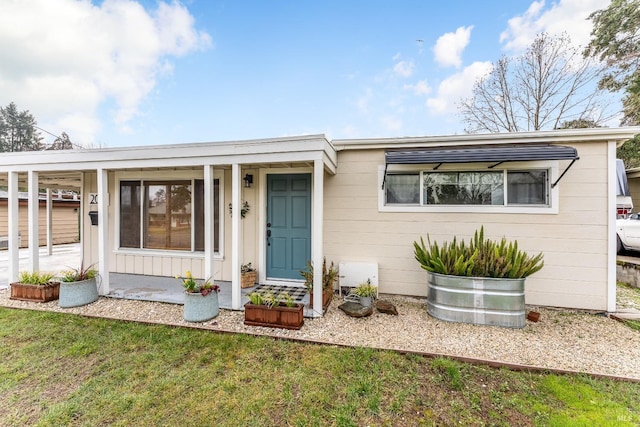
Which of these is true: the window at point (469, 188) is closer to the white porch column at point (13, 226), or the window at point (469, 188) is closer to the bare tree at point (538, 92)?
the white porch column at point (13, 226)

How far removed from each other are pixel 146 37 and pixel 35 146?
27.0 metres

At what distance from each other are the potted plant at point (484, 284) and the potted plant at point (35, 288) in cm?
582

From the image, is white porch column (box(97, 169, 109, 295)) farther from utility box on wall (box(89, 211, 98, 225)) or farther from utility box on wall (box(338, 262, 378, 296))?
utility box on wall (box(338, 262, 378, 296))

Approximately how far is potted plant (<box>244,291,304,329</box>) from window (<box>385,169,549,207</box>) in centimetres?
232

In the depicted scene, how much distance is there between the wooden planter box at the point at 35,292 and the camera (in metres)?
4.15

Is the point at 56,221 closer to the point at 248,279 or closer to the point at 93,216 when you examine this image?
the point at 93,216

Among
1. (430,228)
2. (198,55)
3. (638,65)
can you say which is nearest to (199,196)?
(430,228)

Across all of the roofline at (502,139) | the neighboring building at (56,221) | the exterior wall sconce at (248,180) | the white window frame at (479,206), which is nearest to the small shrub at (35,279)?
the exterior wall sconce at (248,180)

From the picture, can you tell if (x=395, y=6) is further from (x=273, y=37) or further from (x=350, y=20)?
(x=273, y=37)

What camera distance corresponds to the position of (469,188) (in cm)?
427

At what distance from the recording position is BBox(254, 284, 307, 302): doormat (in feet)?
14.9

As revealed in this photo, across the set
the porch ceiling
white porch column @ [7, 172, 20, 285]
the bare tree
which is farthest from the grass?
the bare tree

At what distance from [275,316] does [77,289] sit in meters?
3.12

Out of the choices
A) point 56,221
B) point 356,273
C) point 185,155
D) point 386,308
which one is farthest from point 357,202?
point 56,221
